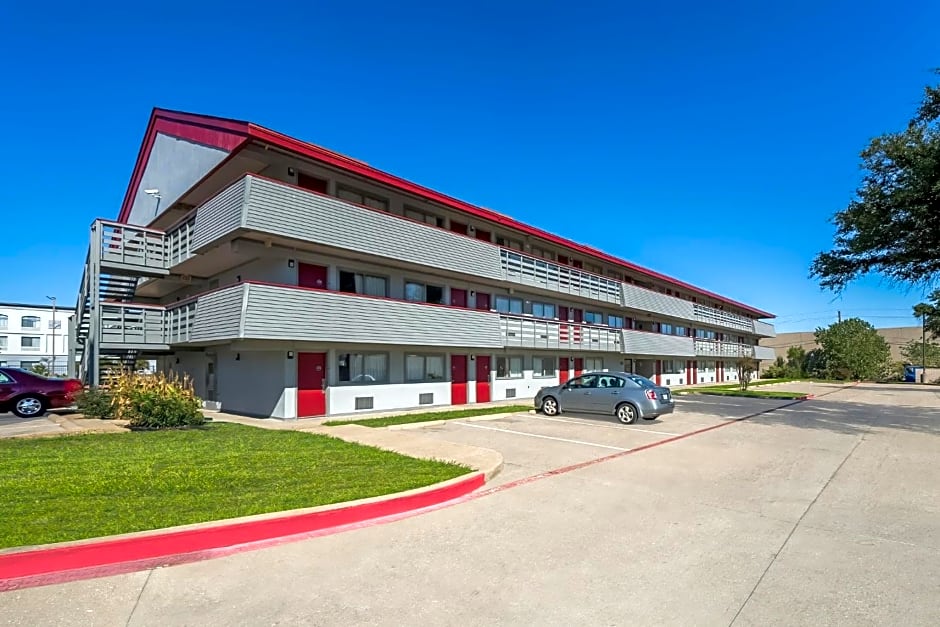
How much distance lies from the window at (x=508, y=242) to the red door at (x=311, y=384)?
11.7 m

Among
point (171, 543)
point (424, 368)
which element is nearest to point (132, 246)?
point (424, 368)

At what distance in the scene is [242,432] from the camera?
1325 cm

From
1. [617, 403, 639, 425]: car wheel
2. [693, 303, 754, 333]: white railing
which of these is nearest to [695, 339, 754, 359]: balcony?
[693, 303, 754, 333]: white railing

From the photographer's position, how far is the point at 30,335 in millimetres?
68000

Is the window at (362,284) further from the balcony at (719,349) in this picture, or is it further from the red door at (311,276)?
the balcony at (719,349)

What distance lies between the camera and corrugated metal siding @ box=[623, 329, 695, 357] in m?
33.6

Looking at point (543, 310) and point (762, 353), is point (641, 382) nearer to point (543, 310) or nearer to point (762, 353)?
point (543, 310)

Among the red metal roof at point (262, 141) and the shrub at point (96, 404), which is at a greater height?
the red metal roof at point (262, 141)

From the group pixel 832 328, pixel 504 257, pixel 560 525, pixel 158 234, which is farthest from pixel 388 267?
pixel 832 328

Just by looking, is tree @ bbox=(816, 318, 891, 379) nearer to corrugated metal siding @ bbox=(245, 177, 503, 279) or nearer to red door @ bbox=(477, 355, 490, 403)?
red door @ bbox=(477, 355, 490, 403)

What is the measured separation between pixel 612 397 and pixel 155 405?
12.7 metres

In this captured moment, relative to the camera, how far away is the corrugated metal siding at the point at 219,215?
15.3 meters

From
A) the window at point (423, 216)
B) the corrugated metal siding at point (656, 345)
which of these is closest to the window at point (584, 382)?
the window at point (423, 216)

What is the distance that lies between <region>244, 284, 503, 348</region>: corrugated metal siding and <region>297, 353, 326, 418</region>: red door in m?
1.79
